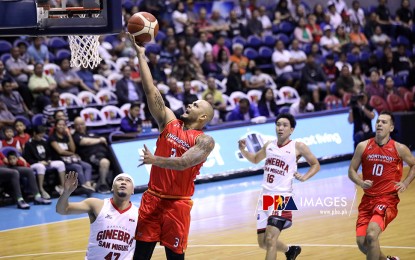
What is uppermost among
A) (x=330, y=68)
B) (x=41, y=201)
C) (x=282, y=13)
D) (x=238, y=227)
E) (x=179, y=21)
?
(x=282, y=13)

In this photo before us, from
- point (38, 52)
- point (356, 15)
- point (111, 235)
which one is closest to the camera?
point (111, 235)

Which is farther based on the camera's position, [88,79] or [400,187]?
[88,79]

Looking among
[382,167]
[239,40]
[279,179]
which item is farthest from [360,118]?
[382,167]

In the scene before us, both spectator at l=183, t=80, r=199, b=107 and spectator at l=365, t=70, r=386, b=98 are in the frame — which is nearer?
spectator at l=183, t=80, r=199, b=107

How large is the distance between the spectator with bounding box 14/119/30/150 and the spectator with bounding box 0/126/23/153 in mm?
68

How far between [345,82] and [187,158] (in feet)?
47.4

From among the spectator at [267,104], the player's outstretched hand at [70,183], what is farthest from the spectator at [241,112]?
the player's outstretched hand at [70,183]

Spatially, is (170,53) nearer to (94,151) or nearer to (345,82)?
(345,82)

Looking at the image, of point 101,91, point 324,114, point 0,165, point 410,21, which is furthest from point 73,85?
point 410,21

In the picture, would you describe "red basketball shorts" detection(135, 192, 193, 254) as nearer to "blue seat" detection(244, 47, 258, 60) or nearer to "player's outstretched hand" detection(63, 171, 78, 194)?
"player's outstretched hand" detection(63, 171, 78, 194)

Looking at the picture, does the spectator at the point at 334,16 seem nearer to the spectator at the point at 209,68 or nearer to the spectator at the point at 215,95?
the spectator at the point at 209,68

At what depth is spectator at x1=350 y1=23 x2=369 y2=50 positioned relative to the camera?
80.9 feet

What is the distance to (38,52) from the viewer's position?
18.6 m

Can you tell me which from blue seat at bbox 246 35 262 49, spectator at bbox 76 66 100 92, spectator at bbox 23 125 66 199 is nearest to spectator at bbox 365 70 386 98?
blue seat at bbox 246 35 262 49
